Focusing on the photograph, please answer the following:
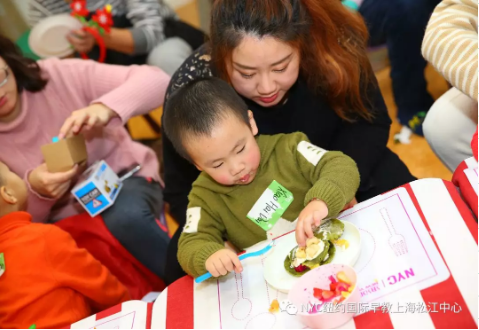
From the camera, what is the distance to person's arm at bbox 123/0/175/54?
212 centimetres

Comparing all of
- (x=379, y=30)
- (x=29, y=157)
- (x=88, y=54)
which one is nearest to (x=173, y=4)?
(x=88, y=54)

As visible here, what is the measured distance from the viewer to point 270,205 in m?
1.14

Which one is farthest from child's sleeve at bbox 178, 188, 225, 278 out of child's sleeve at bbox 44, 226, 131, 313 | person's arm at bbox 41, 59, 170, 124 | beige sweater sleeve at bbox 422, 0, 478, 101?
beige sweater sleeve at bbox 422, 0, 478, 101

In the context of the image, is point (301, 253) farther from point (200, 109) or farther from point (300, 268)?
point (200, 109)

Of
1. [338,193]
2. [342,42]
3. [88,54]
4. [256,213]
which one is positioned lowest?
[88,54]

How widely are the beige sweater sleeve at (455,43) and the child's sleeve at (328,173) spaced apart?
332 mm

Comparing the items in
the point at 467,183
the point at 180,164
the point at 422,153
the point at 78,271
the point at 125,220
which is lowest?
the point at 422,153

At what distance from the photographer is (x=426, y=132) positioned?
1398 millimetres

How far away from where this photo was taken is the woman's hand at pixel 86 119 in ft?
4.73

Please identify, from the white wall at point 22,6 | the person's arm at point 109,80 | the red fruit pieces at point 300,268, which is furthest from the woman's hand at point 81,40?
the red fruit pieces at point 300,268

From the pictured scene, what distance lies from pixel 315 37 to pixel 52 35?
1.37 metres

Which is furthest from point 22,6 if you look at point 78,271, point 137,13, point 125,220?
point 78,271

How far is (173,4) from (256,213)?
2622 millimetres

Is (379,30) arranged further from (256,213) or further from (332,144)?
(256,213)
